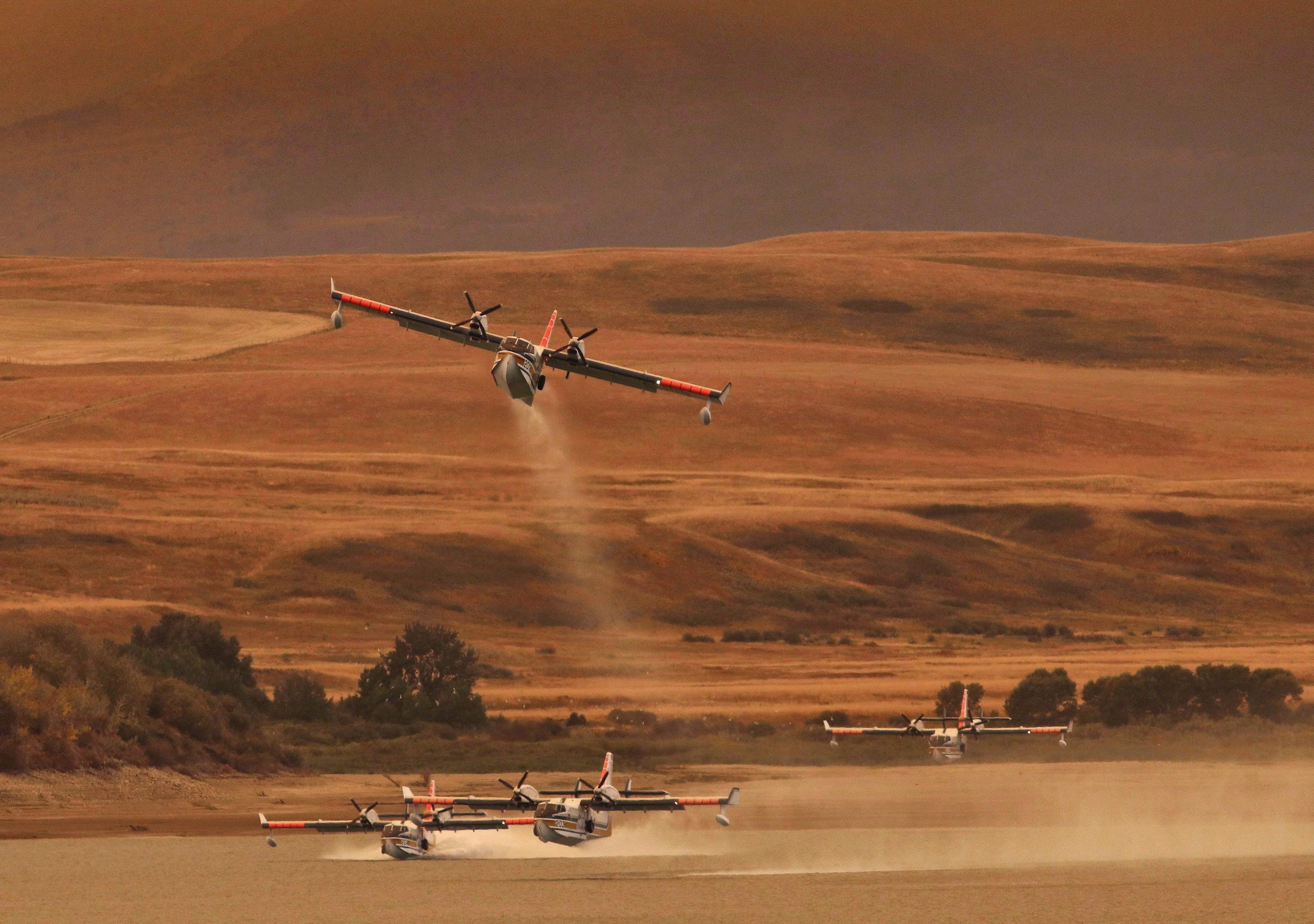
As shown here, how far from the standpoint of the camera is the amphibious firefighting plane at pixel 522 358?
47719mm

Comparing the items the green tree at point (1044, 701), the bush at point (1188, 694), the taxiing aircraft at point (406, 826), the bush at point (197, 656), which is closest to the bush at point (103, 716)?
the bush at point (197, 656)

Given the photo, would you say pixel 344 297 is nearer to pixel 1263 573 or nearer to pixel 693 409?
pixel 1263 573

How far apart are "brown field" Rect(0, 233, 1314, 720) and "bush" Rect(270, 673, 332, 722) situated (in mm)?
8076

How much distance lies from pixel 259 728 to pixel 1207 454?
99508 mm

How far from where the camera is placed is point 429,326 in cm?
5031

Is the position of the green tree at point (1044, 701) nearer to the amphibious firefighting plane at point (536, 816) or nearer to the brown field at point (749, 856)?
the brown field at point (749, 856)

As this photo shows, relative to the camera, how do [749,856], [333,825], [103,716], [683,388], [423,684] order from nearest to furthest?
[333,825], [683,388], [749,856], [103,716], [423,684]

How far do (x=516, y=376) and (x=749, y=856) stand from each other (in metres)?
15.0

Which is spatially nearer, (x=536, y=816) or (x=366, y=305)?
(x=536, y=816)

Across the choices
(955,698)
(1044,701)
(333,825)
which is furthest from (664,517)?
(333,825)

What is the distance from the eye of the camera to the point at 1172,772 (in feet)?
218

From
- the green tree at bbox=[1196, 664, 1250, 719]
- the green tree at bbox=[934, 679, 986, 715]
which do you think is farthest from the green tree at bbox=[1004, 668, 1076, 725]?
the green tree at bbox=[1196, 664, 1250, 719]

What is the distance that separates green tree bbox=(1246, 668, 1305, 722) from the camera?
77812mm

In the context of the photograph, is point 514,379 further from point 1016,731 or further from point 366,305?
point 1016,731
